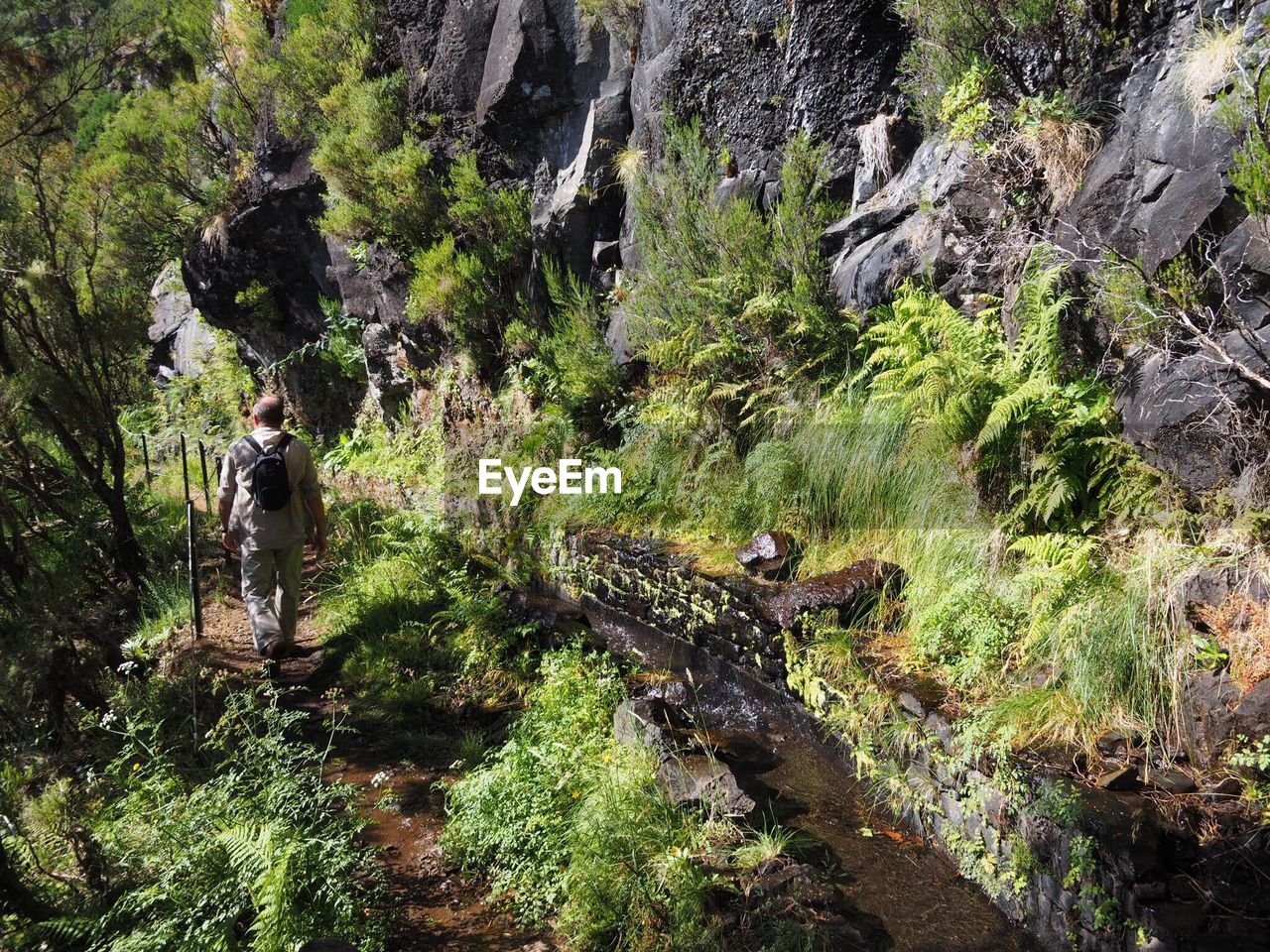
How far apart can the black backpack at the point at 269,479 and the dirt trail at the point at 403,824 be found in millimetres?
1302

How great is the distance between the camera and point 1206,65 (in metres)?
4.62

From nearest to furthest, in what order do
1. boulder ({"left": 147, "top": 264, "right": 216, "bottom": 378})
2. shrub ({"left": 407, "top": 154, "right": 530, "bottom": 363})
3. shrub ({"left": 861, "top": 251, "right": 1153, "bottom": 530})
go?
shrub ({"left": 861, "top": 251, "right": 1153, "bottom": 530}) < shrub ({"left": 407, "top": 154, "right": 530, "bottom": 363}) < boulder ({"left": 147, "top": 264, "right": 216, "bottom": 378})

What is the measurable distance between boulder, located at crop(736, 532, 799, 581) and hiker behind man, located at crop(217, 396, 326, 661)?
3506 millimetres

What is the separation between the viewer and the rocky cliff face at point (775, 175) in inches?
178

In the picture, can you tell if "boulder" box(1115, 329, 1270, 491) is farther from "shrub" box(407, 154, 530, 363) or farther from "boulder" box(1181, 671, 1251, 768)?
"shrub" box(407, 154, 530, 363)

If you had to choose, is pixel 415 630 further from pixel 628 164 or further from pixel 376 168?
pixel 376 168

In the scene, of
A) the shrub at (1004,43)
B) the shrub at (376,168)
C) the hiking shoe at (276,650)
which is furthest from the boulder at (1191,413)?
the shrub at (376,168)

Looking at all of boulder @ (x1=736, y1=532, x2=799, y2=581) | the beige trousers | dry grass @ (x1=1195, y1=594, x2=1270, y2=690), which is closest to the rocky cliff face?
dry grass @ (x1=1195, y1=594, x2=1270, y2=690)

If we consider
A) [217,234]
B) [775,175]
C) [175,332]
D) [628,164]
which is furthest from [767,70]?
[175,332]

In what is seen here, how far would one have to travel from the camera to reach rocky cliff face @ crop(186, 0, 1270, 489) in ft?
14.8

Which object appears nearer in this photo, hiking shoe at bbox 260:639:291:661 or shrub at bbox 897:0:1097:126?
shrub at bbox 897:0:1097:126

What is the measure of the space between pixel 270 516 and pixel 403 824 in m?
2.90

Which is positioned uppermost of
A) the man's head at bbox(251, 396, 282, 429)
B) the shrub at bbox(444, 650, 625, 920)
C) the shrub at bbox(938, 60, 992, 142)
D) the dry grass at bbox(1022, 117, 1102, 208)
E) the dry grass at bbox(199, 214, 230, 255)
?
the shrub at bbox(938, 60, 992, 142)

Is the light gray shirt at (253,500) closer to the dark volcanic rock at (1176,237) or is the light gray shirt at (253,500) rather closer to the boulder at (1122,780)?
the boulder at (1122,780)
